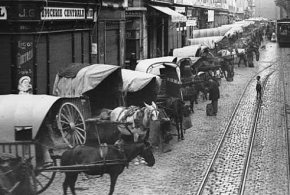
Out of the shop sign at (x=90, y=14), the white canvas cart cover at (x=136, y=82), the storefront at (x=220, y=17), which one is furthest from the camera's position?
the storefront at (x=220, y=17)

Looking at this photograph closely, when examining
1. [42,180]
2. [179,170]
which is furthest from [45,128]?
[179,170]

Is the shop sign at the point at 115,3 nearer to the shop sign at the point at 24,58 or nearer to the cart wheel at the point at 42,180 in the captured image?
the shop sign at the point at 24,58

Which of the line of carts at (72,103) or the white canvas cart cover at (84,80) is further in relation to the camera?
the white canvas cart cover at (84,80)

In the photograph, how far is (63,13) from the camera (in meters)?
18.3

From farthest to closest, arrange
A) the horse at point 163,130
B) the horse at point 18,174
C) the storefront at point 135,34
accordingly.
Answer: the storefront at point 135,34
the horse at point 163,130
the horse at point 18,174

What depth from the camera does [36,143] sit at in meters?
9.73

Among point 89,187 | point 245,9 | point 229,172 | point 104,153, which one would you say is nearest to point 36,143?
point 104,153

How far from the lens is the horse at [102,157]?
32.9 feet

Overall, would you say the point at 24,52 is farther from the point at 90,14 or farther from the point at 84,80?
the point at 90,14

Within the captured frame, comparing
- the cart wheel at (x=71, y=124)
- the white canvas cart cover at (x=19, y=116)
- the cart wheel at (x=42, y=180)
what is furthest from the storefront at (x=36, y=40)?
the white canvas cart cover at (x=19, y=116)

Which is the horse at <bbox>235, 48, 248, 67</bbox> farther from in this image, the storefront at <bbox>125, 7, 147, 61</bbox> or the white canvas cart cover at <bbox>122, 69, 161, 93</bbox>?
the white canvas cart cover at <bbox>122, 69, 161, 93</bbox>

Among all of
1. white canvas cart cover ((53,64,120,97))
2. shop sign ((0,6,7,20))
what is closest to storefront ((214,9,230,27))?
shop sign ((0,6,7,20))

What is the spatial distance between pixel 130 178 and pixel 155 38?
25348 millimetres

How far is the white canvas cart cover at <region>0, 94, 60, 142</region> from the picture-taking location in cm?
953
